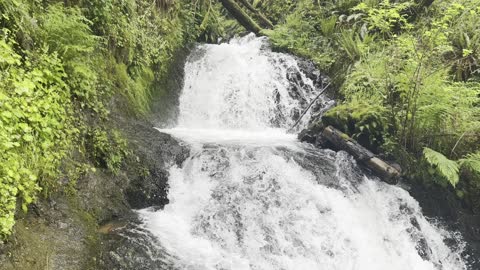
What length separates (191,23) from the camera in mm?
11156

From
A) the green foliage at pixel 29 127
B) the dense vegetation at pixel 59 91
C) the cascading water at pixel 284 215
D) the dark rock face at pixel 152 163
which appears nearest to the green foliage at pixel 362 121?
the cascading water at pixel 284 215

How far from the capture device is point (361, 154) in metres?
7.00

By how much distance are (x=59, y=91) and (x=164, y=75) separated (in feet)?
16.7

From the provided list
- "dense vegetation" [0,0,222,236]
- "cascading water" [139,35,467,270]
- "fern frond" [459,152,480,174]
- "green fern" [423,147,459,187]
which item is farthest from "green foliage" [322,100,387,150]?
"dense vegetation" [0,0,222,236]

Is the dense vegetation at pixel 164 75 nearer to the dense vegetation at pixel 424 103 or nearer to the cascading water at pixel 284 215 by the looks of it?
the dense vegetation at pixel 424 103

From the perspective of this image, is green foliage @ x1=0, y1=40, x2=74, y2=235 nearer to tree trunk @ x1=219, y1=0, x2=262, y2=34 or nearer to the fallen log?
the fallen log

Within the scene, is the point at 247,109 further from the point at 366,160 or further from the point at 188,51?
the point at 366,160

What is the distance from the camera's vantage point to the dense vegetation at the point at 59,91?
320 centimetres

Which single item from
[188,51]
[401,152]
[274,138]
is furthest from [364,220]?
[188,51]

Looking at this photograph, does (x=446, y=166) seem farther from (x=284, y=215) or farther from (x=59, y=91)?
(x=59, y=91)

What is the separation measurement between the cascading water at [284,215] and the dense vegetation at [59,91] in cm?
127

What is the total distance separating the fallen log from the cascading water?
0.58 ft

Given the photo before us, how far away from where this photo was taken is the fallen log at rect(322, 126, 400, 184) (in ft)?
21.9

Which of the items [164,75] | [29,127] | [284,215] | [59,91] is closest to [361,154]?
[284,215]
